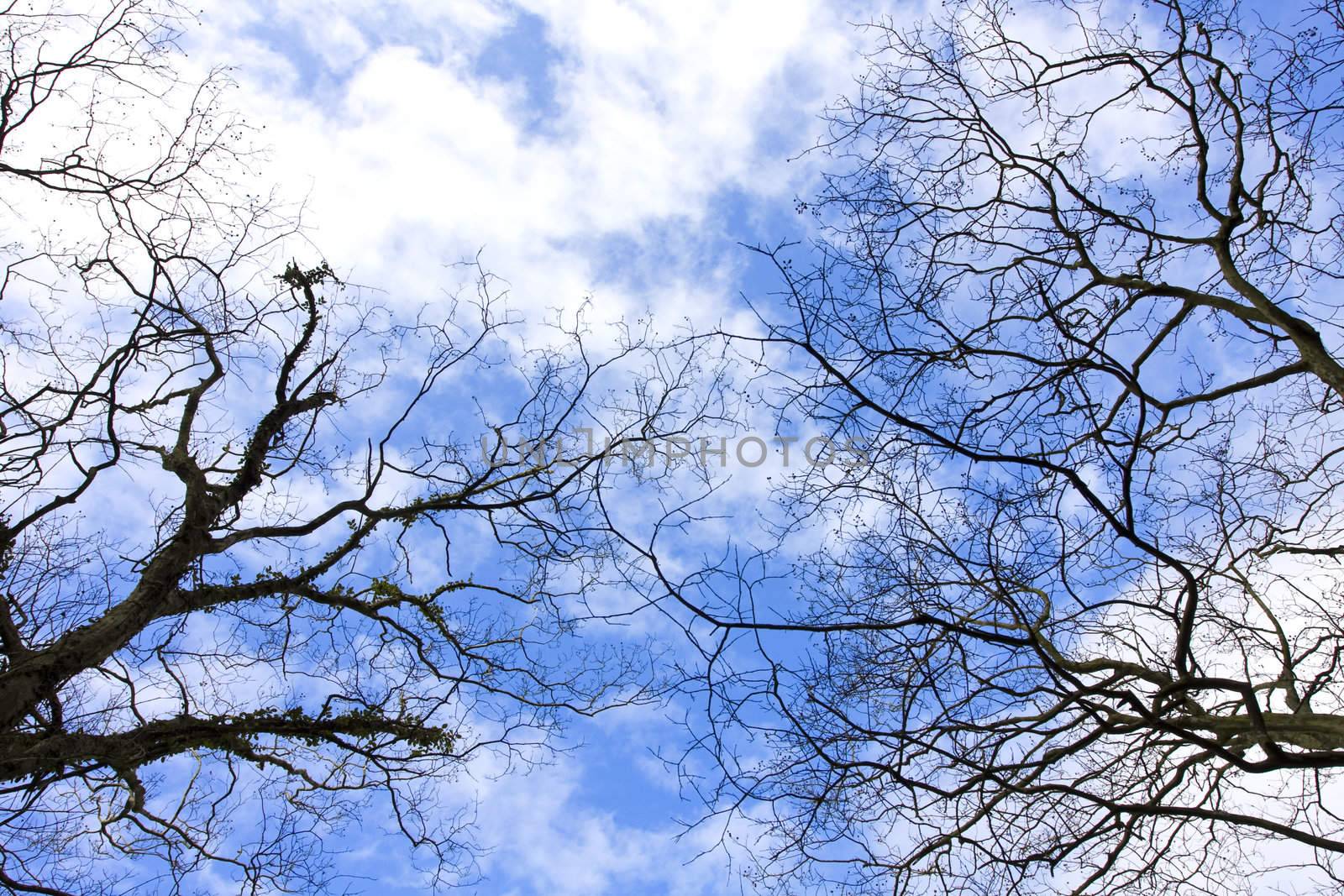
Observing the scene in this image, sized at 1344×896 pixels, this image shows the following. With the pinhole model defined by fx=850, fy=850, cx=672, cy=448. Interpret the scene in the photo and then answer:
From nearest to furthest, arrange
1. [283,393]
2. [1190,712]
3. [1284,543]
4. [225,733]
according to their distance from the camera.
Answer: [1190,712] → [1284,543] → [225,733] → [283,393]

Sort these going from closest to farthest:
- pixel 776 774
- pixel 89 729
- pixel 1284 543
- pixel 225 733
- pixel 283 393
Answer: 1. pixel 776 774
2. pixel 1284 543
3. pixel 89 729
4. pixel 225 733
5. pixel 283 393

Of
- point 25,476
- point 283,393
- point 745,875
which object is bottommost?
point 745,875

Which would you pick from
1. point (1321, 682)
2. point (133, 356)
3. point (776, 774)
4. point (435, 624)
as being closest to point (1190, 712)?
point (1321, 682)

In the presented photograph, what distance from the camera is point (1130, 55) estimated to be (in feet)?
19.4

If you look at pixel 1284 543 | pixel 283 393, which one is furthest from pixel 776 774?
pixel 283 393

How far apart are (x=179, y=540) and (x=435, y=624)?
2.64 meters

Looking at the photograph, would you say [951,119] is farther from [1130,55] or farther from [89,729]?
[89,729]

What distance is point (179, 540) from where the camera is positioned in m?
7.08

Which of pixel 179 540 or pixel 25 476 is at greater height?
pixel 25 476

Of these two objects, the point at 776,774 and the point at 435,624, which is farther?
the point at 435,624

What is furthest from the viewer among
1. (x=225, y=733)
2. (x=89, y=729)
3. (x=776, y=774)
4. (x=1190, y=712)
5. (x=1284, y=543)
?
(x=225, y=733)

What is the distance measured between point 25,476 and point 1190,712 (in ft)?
29.6

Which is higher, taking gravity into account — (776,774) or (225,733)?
(225,733)

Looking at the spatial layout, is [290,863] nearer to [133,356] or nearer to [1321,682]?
[133,356]
